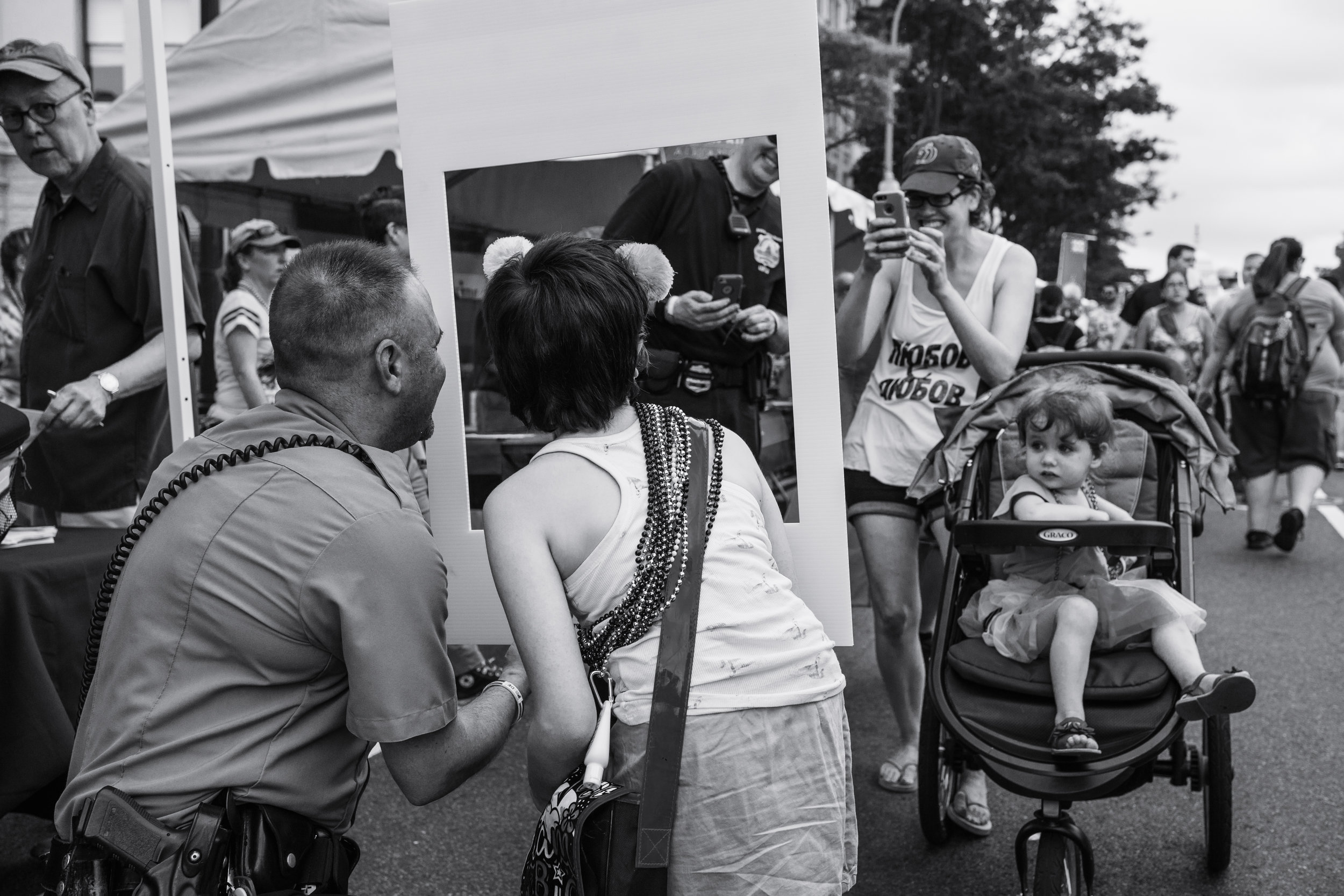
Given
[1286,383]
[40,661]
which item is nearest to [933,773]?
[40,661]

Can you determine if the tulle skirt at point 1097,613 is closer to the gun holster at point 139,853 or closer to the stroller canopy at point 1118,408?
the stroller canopy at point 1118,408

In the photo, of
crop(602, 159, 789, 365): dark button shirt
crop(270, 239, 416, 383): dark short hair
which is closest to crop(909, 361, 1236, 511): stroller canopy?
crop(602, 159, 789, 365): dark button shirt

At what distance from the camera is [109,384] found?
2951 millimetres

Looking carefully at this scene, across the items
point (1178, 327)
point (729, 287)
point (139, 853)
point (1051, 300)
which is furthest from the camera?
point (1178, 327)

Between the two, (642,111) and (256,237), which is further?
(256,237)

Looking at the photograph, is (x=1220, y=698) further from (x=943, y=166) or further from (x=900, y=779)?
(x=943, y=166)

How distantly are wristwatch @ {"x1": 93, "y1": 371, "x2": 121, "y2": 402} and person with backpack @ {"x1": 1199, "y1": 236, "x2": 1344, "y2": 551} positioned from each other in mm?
7041

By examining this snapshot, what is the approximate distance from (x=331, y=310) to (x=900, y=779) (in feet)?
8.73

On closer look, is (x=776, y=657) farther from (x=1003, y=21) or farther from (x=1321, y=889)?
(x=1003, y=21)

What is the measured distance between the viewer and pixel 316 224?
821 centimetres

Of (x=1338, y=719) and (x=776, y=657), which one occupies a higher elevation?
(x=776, y=657)

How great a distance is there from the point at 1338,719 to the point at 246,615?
167 inches

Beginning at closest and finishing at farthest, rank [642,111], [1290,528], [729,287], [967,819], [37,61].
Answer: [642,111] → [729,287] → [37,61] → [967,819] → [1290,528]

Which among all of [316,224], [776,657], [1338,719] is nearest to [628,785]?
[776,657]
